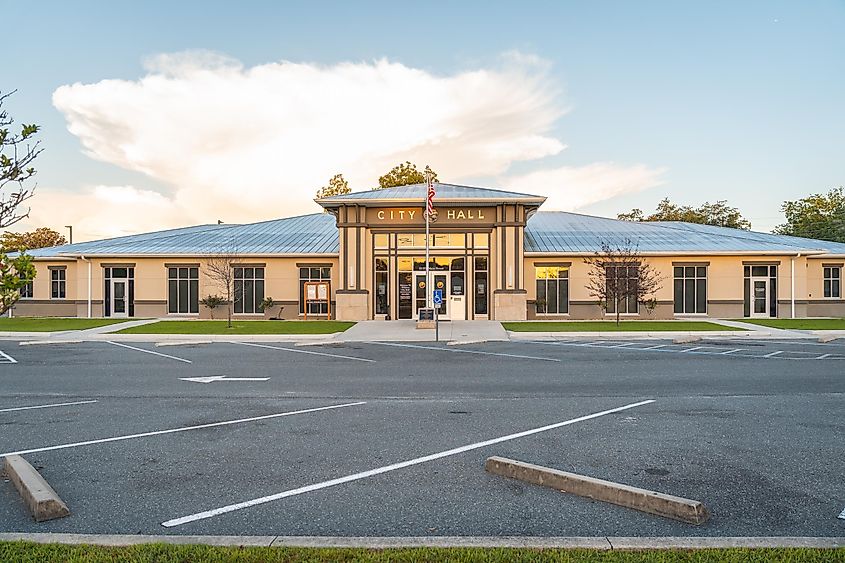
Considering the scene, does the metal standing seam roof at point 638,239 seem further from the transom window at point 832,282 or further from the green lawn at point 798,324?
the green lawn at point 798,324

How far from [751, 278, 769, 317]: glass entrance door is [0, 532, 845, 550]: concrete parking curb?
33.3 m

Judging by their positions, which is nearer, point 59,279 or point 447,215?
point 447,215

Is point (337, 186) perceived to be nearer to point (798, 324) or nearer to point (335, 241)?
point (335, 241)

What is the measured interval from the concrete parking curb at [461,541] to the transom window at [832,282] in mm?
37093

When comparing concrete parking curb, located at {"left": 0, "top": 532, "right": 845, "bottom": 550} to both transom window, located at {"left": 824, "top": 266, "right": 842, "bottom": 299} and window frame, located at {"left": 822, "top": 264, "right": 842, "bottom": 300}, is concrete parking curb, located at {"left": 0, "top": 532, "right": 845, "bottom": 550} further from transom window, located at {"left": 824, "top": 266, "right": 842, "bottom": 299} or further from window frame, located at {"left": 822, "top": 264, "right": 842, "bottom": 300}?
transom window, located at {"left": 824, "top": 266, "right": 842, "bottom": 299}

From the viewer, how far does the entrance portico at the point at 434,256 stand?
1240 inches

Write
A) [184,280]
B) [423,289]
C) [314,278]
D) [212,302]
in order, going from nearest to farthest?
1. [423,289]
2. [212,302]
3. [314,278]
4. [184,280]

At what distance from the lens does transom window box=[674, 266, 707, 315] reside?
3388 centimetres

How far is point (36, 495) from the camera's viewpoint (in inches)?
200

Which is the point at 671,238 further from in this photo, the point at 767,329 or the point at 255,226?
the point at 255,226

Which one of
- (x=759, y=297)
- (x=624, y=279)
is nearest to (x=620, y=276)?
(x=624, y=279)

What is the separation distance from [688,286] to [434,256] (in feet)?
45.1

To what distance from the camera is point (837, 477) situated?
6.11 meters

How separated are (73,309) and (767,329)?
115 ft
